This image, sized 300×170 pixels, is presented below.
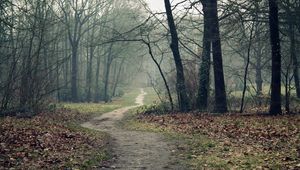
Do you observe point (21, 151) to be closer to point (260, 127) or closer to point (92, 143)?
point (92, 143)

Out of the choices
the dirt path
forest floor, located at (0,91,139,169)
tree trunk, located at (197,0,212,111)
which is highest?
tree trunk, located at (197,0,212,111)

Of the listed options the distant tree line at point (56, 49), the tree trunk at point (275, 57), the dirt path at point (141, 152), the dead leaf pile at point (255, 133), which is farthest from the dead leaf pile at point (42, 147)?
the tree trunk at point (275, 57)

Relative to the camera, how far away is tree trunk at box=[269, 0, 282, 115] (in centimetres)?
1581

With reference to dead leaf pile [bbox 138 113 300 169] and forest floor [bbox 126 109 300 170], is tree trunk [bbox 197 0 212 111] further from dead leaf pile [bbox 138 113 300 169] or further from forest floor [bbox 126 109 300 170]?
forest floor [bbox 126 109 300 170]

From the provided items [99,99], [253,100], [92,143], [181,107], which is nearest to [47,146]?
[92,143]

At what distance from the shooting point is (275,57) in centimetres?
1622

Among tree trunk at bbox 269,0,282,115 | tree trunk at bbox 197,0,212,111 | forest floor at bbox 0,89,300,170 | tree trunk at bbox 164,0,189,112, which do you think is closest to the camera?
forest floor at bbox 0,89,300,170

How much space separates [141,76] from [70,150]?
74983mm

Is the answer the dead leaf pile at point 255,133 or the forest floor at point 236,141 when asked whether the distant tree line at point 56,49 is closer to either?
the forest floor at point 236,141

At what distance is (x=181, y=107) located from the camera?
22.5 m

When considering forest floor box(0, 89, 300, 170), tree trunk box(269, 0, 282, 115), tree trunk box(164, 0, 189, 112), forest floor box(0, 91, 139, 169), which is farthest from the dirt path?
tree trunk box(164, 0, 189, 112)

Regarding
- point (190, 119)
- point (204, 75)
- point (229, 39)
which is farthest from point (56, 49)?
point (190, 119)

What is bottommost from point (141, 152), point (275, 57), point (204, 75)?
→ point (141, 152)

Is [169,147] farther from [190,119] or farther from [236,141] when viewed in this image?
[190,119]
